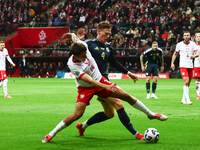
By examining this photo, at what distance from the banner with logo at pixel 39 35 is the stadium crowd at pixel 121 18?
0.73 metres

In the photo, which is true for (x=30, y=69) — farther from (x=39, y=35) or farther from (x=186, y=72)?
(x=186, y=72)

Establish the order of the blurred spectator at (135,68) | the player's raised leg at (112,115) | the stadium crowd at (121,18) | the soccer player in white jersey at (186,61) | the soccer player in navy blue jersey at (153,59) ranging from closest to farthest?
the player's raised leg at (112,115) → the soccer player in white jersey at (186,61) → the soccer player in navy blue jersey at (153,59) → the stadium crowd at (121,18) → the blurred spectator at (135,68)

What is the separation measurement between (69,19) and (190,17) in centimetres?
1506

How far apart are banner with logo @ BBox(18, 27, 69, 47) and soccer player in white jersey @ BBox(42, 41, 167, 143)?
33672 millimetres

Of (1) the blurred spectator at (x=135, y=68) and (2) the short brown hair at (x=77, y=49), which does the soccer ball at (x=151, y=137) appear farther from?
(1) the blurred spectator at (x=135, y=68)

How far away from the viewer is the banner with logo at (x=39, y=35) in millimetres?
39094

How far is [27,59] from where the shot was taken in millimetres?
37469

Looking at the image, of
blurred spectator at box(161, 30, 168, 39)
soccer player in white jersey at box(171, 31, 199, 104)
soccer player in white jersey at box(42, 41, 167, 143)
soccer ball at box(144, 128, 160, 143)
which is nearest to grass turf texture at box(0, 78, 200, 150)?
soccer ball at box(144, 128, 160, 143)

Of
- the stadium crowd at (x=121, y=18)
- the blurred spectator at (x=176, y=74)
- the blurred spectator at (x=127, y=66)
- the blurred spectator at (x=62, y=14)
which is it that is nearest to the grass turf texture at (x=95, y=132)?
the blurred spectator at (x=176, y=74)

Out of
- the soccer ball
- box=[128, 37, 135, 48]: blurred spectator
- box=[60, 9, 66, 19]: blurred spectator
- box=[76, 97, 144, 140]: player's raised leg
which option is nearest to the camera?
the soccer ball

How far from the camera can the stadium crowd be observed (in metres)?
31.5

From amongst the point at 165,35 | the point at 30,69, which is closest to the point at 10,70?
the point at 30,69

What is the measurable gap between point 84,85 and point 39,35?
36193 mm

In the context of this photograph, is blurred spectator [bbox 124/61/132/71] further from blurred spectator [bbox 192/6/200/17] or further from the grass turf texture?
the grass turf texture
